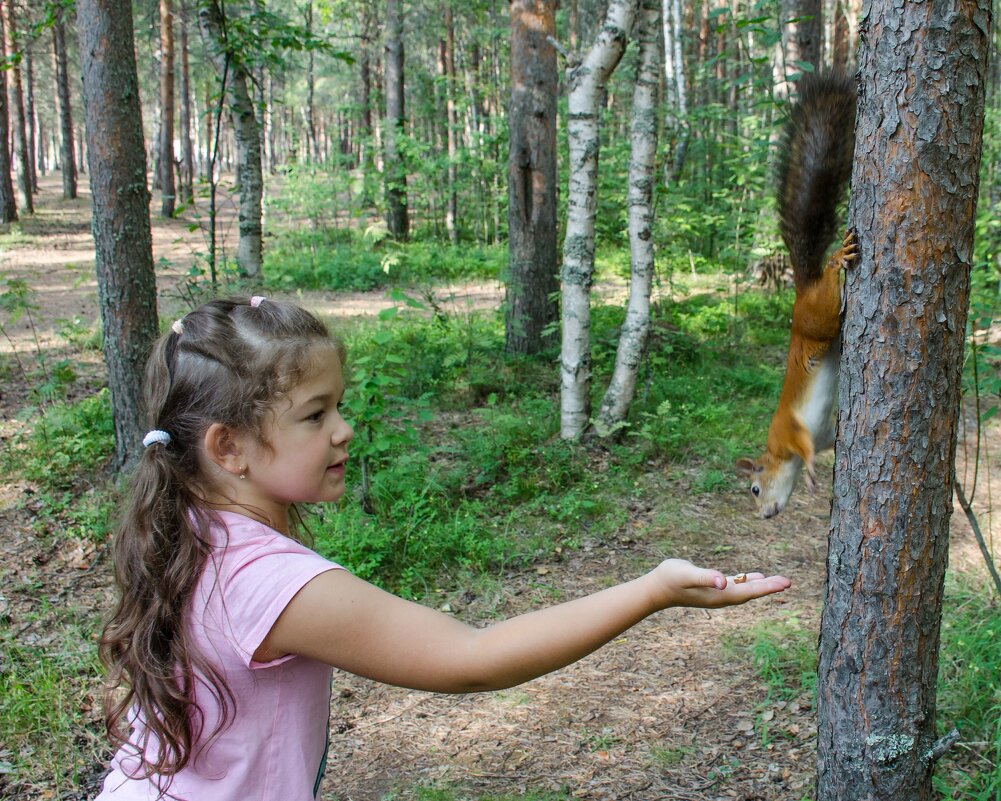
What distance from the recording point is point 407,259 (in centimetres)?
1391

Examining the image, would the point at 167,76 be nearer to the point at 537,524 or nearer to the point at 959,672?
the point at 537,524

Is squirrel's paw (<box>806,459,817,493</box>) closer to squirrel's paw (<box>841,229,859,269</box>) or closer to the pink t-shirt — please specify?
squirrel's paw (<box>841,229,859,269</box>)

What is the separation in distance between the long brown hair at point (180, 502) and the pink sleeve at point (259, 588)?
0.09 meters

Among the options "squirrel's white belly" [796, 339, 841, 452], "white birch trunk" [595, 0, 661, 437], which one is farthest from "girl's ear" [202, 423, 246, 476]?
"white birch trunk" [595, 0, 661, 437]

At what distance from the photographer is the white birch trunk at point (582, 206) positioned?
215 inches

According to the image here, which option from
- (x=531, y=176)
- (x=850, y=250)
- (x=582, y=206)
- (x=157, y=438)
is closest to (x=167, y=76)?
(x=531, y=176)

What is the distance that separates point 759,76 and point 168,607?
4.42 metres

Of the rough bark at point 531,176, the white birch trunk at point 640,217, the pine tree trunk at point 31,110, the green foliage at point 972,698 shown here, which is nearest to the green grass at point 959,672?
the green foliage at point 972,698

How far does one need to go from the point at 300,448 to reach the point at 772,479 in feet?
10.9

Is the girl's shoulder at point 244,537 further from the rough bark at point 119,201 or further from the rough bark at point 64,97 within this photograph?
the rough bark at point 64,97

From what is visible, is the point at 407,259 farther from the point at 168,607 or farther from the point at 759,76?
the point at 168,607

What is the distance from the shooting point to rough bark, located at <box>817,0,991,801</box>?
5.26 feet

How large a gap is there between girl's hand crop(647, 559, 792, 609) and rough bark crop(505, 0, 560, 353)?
260 inches

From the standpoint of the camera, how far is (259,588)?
1264 millimetres
